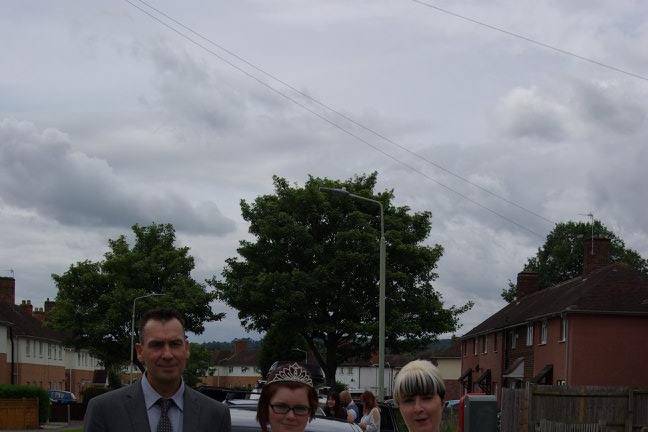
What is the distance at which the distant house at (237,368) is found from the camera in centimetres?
15425

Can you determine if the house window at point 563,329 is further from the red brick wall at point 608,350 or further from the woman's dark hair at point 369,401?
the woman's dark hair at point 369,401

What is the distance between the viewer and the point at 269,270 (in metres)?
46.4

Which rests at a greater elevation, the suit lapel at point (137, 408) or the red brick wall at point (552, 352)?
the suit lapel at point (137, 408)

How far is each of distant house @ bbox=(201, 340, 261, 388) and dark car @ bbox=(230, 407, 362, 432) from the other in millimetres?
142647

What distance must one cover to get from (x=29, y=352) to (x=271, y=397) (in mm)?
76662

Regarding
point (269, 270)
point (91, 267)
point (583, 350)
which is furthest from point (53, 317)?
point (583, 350)

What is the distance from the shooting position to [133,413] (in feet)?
15.2

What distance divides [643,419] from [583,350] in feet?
67.6

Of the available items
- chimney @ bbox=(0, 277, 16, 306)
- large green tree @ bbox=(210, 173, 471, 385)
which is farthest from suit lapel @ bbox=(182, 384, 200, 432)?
chimney @ bbox=(0, 277, 16, 306)

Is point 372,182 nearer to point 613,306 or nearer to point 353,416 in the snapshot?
point 613,306

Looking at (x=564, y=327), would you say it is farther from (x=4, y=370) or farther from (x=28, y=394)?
(x=4, y=370)

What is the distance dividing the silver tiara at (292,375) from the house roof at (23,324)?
218ft

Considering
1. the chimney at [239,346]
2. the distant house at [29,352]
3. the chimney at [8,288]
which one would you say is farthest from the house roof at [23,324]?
the chimney at [239,346]

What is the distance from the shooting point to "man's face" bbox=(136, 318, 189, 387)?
15.2 ft
